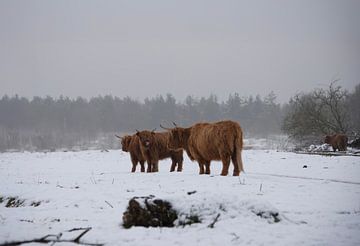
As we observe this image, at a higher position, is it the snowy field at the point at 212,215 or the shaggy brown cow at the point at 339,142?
the shaggy brown cow at the point at 339,142

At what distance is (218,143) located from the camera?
523 inches

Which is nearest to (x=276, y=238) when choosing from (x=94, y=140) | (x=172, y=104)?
(x=94, y=140)

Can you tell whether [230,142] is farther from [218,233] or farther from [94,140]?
[94,140]

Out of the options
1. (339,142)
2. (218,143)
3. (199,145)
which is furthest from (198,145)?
(339,142)

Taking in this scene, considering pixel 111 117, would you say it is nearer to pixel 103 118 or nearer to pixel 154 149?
pixel 103 118

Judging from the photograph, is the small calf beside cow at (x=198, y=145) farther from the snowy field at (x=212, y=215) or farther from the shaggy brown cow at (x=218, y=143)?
the snowy field at (x=212, y=215)

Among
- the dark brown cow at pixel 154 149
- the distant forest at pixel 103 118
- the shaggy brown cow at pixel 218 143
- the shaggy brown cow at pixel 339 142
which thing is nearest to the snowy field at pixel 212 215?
the shaggy brown cow at pixel 218 143

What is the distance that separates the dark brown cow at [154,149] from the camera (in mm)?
17516

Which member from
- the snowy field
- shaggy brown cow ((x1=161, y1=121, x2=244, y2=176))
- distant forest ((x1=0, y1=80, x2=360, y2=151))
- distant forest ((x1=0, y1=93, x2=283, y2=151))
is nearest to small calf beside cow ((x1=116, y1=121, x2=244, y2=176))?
shaggy brown cow ((x1=161, y1=121, x2=244, y2=176))

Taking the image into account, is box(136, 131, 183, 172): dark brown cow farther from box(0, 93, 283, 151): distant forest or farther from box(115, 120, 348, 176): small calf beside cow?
box(0, 93, 283, 151): distant forest

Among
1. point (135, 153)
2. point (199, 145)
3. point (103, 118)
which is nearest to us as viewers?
point (199, 145)

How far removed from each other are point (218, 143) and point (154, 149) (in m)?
5.10

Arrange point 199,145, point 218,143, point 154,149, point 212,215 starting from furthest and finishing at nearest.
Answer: point 154,149 → point 199,145 → point 218,143 → point 212,215

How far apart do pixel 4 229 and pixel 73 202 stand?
2292mm
